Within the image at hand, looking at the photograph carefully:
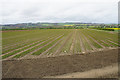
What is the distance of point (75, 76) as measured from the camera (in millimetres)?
6008

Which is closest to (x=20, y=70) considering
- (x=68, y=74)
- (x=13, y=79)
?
(x=13, y=79)

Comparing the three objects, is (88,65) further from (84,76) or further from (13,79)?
(13,79)

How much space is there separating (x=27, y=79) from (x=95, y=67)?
5.97m

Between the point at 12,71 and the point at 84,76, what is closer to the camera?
the point at 84,76

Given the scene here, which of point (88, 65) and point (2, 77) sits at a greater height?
point (88, 65)

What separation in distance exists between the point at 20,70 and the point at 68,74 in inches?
171

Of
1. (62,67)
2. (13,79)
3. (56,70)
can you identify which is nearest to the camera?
(13,79)

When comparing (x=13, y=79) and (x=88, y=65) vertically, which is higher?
(x=88, y=65)

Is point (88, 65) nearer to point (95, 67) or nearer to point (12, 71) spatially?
point (95, 67)

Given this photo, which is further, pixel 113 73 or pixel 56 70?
pixel 56 70

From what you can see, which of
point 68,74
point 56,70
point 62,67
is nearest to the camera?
point 68,74

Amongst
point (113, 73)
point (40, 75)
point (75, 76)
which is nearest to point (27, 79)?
point (40, 75)

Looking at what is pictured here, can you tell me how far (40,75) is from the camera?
20.3 ft

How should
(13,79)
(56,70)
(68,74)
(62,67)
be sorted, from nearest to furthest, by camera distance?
(13,79) < (68,74) < (56,70) < (62,67)
